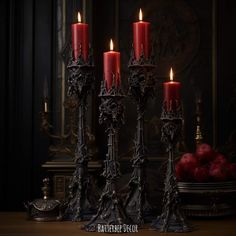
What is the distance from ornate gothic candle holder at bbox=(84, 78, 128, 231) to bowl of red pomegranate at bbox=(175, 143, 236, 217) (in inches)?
8.9

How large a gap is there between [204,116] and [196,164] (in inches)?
49.8

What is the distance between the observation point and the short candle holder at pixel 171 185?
145 cm

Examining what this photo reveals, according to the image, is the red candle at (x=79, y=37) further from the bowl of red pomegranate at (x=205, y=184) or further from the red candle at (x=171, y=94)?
the bowl of red pomegranate at (x=205, y=184)

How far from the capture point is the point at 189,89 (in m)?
2.89

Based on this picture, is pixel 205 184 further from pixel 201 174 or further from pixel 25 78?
pixel 25 78

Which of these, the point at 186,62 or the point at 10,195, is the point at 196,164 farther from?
the point at 10,195

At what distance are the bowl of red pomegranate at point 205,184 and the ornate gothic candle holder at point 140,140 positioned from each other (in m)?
0.12

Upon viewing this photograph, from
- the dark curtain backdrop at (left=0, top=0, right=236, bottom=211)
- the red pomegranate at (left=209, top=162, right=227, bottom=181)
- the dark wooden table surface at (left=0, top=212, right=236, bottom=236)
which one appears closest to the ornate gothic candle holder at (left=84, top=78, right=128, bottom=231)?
the dark wooden table surface at (left=0, top=212, right=236, bottom=236)

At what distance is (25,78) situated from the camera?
2982 mm

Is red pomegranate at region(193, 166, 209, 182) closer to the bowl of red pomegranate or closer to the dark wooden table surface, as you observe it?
the bowl of red pomegranate

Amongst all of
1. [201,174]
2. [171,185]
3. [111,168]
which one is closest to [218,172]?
[201,174]

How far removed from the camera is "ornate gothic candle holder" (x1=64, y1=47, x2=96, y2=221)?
158 cm

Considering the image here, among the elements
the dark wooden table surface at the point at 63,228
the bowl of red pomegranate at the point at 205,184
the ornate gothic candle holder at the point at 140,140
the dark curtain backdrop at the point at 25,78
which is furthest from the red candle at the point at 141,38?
the dark curtain backdrop at the point at 25,78

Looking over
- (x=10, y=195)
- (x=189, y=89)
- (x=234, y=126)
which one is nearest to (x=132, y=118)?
(x=189, y=89)
